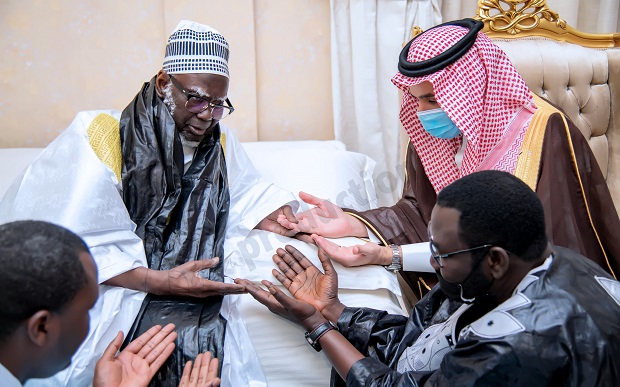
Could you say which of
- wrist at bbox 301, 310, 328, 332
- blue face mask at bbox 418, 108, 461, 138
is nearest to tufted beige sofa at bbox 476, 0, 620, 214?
A: blue face mask at bbox 418, 108, 461, 138

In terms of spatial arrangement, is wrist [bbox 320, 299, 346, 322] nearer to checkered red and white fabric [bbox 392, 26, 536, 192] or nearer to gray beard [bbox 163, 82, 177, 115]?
checkered red and white fabric [bbox 392, 26, 536, 192]

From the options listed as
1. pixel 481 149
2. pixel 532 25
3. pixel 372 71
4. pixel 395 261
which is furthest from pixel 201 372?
pixel 532 25

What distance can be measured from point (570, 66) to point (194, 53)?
70.5 inches

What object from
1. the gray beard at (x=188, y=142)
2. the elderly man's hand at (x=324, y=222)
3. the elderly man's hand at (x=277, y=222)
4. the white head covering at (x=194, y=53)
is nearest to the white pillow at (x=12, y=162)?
the gray beard at (x=188, y=142)

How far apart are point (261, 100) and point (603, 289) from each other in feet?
7.41

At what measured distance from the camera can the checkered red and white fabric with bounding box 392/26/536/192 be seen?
75.6 inches

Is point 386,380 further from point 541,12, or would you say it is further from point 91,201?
point 541,12

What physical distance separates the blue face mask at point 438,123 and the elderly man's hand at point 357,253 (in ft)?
1.55

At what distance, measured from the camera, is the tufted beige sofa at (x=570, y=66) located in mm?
2600

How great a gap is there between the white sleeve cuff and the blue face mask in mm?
422

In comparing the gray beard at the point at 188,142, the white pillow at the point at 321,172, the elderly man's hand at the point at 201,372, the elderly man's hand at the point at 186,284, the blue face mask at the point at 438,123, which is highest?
the blue face mask at the point at 438,123

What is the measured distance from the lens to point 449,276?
1.26 m

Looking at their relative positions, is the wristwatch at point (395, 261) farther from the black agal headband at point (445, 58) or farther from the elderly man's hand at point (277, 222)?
the black agal headband at point (445, 58)

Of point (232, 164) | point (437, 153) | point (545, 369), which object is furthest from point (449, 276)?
point (232, 164)
